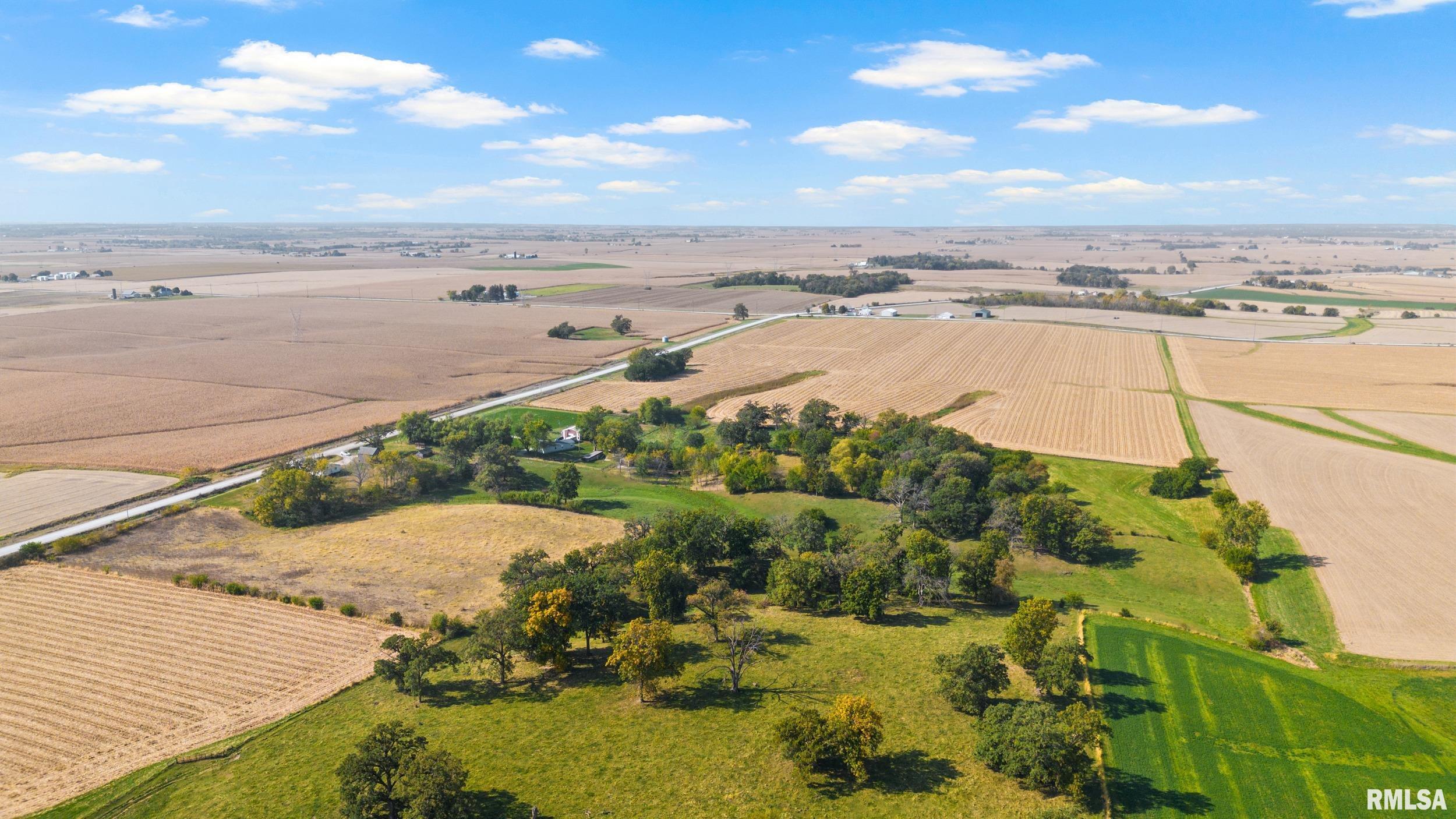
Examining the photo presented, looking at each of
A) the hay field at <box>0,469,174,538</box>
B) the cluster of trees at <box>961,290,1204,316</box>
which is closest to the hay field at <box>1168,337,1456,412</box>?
the cluster of trees at <box>961,290,1204,316</box>

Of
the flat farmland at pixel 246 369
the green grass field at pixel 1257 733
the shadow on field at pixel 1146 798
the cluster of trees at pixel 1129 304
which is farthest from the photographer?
the cluster of trees at pixel 1129 304

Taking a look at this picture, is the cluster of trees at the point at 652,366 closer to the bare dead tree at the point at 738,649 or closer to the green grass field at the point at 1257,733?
the bare dead tree at the point at 738,649

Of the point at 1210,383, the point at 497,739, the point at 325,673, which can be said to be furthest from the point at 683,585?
the point at 1210,383

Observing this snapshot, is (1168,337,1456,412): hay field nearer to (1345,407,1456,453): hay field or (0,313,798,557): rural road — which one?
(1345,407,1456,453): hay field

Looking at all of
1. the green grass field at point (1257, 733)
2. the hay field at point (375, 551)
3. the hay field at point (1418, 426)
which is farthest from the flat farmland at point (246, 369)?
the hay field at point (1418, 426)

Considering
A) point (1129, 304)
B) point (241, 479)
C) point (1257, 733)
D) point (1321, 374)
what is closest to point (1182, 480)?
point (1257, 733)

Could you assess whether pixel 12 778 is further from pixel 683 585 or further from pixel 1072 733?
pixel 1072 733
